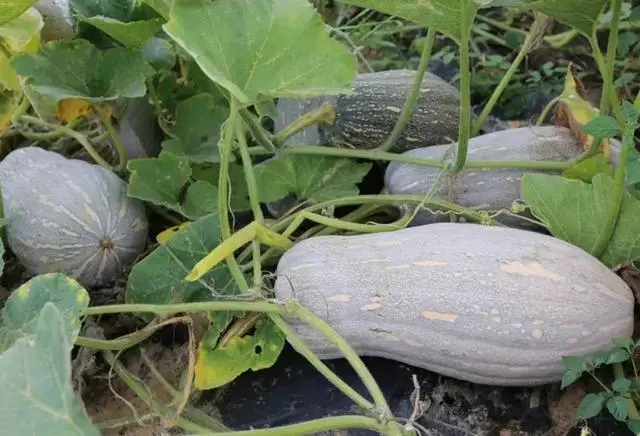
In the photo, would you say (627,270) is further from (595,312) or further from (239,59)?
(239,59)

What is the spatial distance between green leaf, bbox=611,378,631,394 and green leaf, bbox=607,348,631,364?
22mm

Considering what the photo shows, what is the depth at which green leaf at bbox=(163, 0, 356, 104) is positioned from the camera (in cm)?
88

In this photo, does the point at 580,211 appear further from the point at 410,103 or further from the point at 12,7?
the point at 12,7

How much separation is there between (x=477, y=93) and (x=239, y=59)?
84 centimetres

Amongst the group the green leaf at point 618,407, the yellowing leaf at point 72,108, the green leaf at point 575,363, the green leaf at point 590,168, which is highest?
the green leaf at point 590,168

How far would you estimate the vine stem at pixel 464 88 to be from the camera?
0.87m

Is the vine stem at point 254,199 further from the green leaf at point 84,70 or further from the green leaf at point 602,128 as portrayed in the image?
the green leaf at point 602,128

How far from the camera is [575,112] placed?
121cm

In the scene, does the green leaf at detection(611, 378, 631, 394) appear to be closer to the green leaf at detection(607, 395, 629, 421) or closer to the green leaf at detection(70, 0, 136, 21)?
the green leaf at detection(607, 395, 629, 421)

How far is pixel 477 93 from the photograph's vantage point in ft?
5.37

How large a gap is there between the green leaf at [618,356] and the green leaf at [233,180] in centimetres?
54

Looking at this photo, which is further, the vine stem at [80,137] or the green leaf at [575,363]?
the vine stem at [80,137]

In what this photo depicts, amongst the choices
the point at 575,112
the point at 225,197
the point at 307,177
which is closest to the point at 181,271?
the point at 225,197

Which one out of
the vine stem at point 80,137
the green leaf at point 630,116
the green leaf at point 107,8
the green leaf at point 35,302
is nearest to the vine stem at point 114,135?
the vine stem at point 80,137
